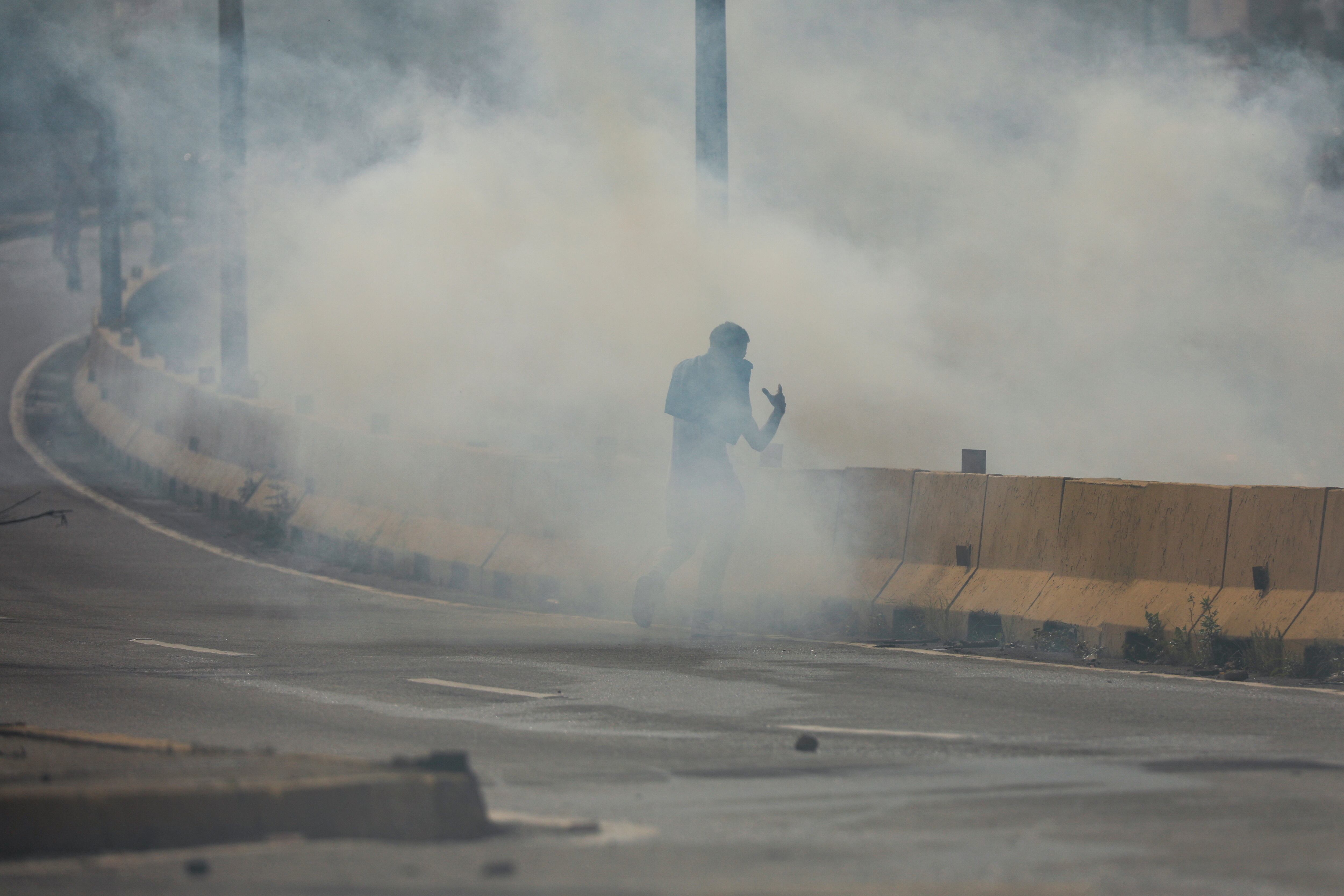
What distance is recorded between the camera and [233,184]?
23.3m

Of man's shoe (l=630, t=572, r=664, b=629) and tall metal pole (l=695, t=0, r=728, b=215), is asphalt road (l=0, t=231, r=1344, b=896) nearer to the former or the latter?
man's shoe (l=630, t=572, r=664, b=629)

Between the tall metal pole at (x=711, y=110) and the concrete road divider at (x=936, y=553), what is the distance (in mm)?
6330

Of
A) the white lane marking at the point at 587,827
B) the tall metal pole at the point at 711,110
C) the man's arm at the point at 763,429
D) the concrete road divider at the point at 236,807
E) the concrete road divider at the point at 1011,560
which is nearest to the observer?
the concrete road divider at the point at 236,807

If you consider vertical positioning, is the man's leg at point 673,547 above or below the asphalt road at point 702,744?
above

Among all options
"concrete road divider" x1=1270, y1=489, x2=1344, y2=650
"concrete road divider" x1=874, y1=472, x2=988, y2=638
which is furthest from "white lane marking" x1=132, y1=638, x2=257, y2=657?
"concrete road divider" x1=1270, y1=489, x2=1344, y2=650

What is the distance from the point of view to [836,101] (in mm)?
25469

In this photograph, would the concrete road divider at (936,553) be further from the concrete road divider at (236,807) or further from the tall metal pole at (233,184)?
the tall metal pole at (233,184)

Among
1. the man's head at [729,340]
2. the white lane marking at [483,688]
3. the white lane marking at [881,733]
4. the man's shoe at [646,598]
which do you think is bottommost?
the white lane marking at [881,733]

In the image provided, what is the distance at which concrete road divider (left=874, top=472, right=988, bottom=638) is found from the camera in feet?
38.6

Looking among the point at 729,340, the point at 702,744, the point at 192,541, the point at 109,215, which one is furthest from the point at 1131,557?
the point at 109,215

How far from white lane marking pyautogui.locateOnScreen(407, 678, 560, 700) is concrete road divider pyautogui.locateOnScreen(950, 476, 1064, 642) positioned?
3143 mm

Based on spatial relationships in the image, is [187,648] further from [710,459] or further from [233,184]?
[233,184]

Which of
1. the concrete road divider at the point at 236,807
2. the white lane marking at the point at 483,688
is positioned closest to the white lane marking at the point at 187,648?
the white lane marking at the point at 483,688

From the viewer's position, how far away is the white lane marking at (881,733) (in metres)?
7.82
